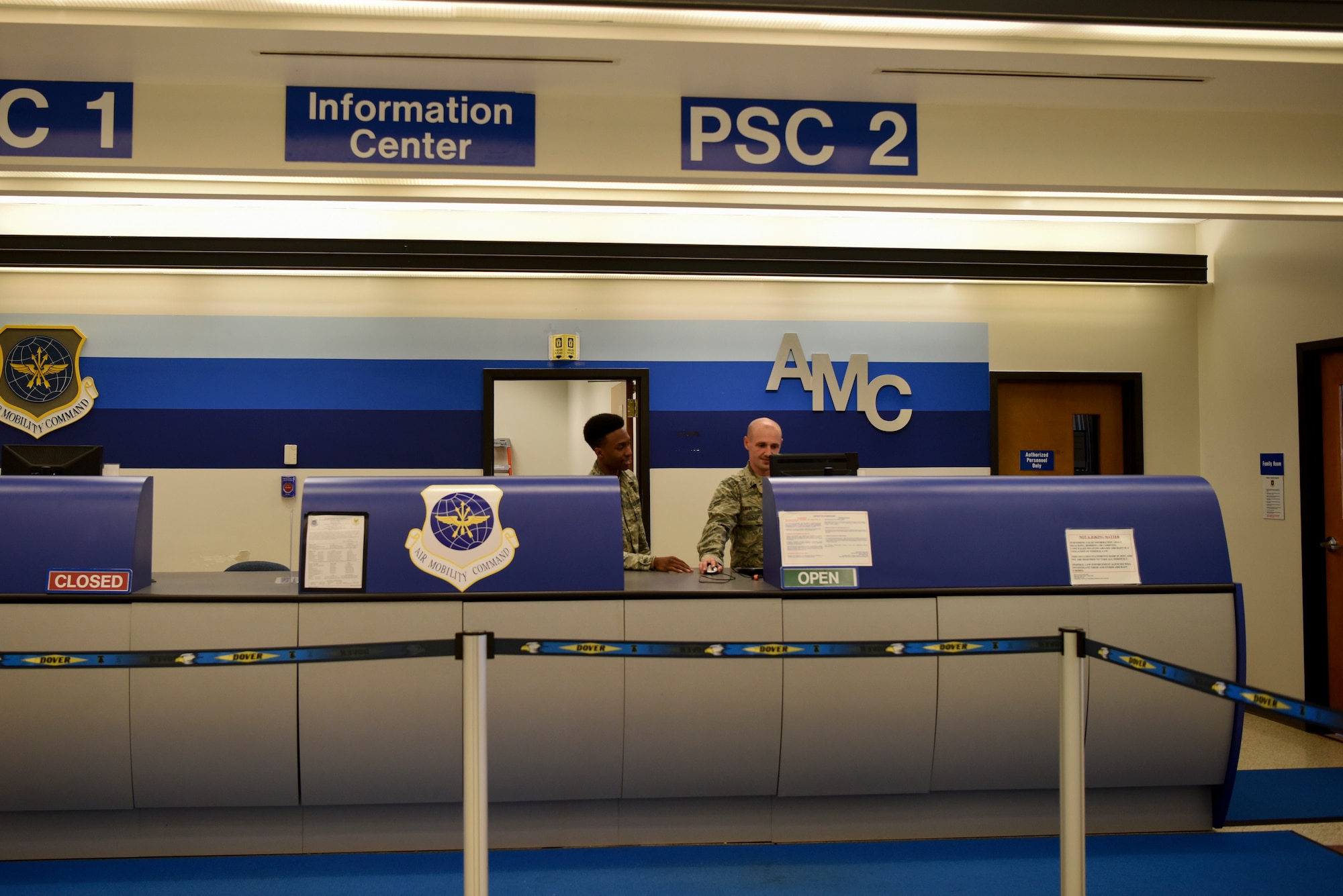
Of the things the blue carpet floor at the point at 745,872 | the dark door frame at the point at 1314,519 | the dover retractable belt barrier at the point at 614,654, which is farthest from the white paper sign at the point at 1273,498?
the dover retractable belt barrier at the point at 614,654

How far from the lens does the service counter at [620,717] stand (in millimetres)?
2951

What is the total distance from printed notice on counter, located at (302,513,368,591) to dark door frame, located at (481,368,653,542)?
2567 millimetres

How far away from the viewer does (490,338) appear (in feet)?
18.7

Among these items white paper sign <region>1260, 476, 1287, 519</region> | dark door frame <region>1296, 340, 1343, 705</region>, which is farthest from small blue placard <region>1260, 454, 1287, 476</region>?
dark door frame <region>1296, 340, 1343, 705</region>

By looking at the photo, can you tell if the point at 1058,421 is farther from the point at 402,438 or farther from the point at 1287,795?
the point at 402,438

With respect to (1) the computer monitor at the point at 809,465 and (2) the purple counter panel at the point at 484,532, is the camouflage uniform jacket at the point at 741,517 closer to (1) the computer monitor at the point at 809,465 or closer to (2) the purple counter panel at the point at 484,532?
(1) the computer monitor at the point at 809,465

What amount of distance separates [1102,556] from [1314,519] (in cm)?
270

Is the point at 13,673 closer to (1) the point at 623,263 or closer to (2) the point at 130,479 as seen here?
(2) the point at 130,479

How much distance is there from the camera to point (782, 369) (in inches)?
230

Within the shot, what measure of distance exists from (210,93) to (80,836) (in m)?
3.06

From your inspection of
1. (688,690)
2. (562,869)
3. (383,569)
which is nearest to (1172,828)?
(688,690)

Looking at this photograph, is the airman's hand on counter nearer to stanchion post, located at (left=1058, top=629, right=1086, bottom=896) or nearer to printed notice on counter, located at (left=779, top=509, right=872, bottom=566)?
printed notice on counter, located at (left=779, top=509, right=872, bottom=566)

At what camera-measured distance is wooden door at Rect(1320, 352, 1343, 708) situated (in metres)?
4.78

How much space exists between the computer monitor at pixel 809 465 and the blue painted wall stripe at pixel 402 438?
2109 millimetres
